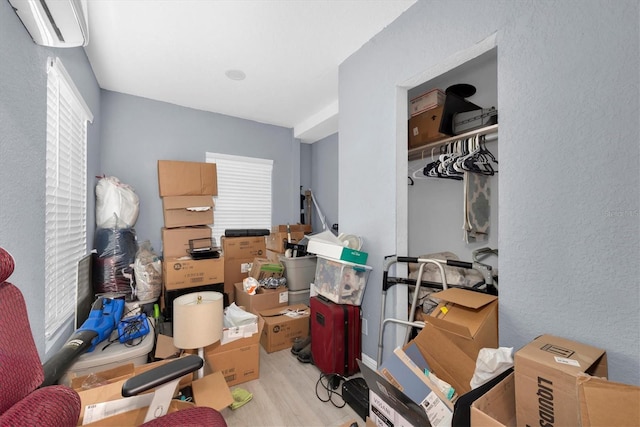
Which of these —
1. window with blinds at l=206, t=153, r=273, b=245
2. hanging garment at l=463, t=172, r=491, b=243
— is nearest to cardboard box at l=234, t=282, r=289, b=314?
window with blinds at l=206, t=153, r=273, b=245

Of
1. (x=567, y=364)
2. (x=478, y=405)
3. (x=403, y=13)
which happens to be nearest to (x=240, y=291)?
(x=478, y=405)

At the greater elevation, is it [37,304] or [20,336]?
[20,336]

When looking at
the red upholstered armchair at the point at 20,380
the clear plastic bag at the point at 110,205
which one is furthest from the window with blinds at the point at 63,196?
the red upholstered armchair at the point at 20,380

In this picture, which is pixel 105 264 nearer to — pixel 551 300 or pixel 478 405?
pixel 478 405

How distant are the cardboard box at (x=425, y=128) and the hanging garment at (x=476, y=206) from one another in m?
0.43

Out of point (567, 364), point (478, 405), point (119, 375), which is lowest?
point (119, 375)

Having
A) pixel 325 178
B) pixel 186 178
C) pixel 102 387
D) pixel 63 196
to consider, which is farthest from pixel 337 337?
pixel 325 178

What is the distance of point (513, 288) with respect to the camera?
1.31 metres

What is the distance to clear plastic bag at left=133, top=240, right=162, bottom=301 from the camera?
2.54 m

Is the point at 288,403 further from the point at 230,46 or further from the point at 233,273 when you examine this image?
the point at 230,46

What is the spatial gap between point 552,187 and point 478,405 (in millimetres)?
968

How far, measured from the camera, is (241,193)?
12.9 feet

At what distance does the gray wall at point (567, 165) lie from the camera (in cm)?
100

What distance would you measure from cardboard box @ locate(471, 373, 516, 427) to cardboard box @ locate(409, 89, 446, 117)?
6.59ft
